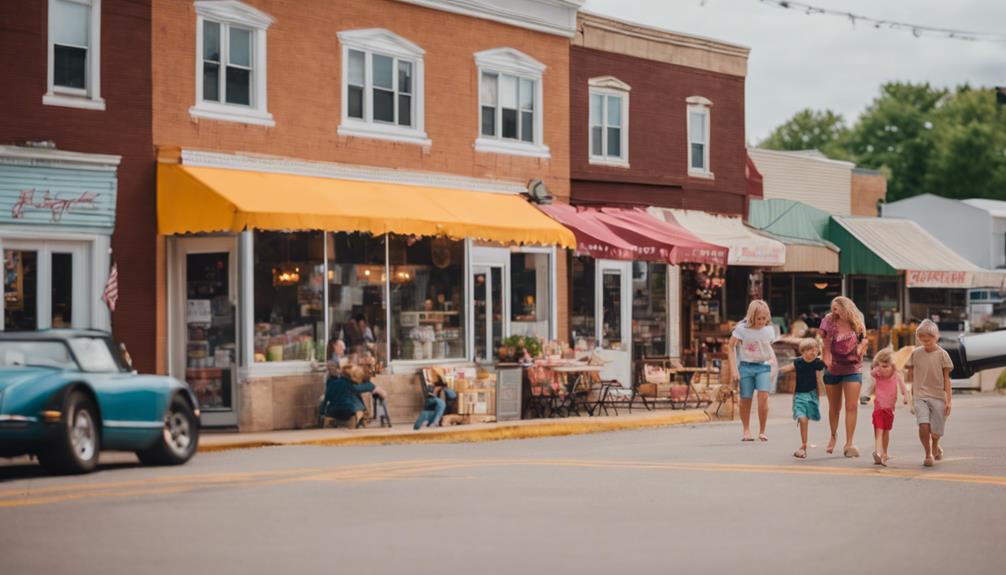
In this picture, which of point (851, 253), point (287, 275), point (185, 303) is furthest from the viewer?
point (851, 253)

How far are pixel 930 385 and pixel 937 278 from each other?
25.6 meters

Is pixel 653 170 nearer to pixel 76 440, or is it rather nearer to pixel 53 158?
pixel 53 158

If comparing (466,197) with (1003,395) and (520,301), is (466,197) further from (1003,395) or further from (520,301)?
(1003,395)

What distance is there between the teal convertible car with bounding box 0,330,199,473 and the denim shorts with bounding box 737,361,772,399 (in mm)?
6857

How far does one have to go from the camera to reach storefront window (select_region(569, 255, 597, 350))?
100 ft

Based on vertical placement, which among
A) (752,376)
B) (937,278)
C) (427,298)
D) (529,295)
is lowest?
(752,376)

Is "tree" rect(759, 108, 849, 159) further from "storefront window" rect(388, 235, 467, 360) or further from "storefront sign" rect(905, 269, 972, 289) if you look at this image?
"storefront window" rect(388, 235, 467, 360)

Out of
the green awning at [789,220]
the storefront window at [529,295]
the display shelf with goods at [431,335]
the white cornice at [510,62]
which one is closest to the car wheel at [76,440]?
the display shelf with goods at [431,335]

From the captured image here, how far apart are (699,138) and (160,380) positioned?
1963 centimetres

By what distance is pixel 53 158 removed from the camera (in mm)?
21266

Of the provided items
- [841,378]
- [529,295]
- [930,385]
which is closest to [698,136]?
[529,295]

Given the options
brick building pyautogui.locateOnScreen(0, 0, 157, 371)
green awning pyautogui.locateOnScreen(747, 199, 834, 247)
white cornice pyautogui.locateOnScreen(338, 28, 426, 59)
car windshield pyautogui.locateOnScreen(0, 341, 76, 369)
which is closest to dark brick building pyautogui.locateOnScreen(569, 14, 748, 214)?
green awning pyautogui.locateOnScreen(747, 199, 834, 247)

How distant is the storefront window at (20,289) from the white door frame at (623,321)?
39.3ft

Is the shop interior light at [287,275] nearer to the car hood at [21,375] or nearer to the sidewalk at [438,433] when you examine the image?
the sidewalk at [438,433]
